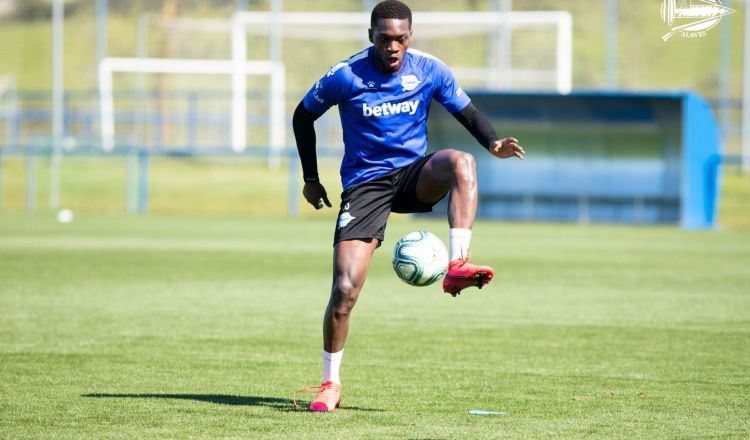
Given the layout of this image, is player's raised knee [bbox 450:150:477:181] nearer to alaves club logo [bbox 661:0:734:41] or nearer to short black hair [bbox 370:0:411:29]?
short black hair [bbox 370:0:411:29]

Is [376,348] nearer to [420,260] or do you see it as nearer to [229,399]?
[229,399]

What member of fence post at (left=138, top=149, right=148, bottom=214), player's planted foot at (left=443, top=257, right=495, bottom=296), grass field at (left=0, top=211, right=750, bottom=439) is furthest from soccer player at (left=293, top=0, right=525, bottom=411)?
fence post at (left=138, top=149, right=148, bottom=214)

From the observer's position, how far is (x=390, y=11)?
6.95 metres

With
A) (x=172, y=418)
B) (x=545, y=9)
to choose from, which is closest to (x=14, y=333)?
(x=172, y=418)

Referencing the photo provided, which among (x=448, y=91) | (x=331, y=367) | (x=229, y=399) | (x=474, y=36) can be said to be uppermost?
(x=474, y=36)

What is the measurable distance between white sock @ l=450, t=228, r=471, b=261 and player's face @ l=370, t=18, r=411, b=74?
39.9 inches

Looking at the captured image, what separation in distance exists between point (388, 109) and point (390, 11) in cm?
57

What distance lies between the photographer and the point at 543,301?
523 inches

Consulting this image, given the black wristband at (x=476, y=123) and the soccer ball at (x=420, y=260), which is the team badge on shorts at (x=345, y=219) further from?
the black wristband at (x=476, y=123)

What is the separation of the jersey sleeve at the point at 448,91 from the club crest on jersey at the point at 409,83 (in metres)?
0.17

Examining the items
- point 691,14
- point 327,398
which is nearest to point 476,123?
point 327,398

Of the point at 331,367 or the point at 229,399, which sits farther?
the point at 229,399

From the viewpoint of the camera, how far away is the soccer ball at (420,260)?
698cm

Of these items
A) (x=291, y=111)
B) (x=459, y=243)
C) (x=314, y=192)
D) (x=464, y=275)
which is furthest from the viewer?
(x=291, y=111)
